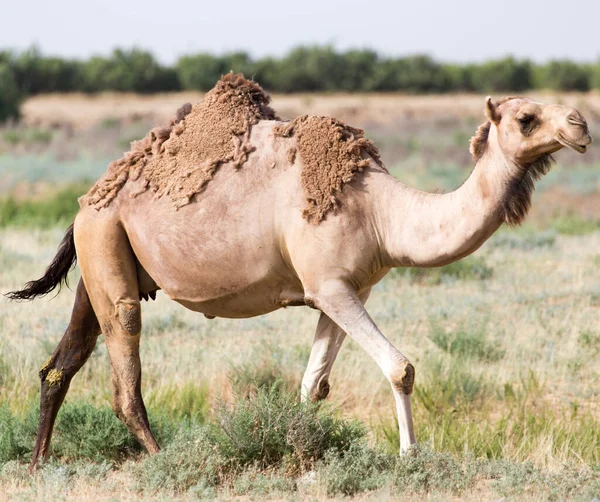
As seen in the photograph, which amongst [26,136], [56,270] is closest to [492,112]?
[56,270]

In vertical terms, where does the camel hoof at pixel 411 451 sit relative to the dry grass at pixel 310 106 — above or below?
above

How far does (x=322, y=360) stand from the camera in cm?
680

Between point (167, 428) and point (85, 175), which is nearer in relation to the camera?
point (167, 428)

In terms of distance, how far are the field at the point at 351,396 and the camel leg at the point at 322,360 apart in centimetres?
15

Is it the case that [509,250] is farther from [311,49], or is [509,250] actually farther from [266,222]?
[311,49]

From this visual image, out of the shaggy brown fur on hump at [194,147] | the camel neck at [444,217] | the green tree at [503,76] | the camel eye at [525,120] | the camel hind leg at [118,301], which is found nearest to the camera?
the camel eye at [525,120]

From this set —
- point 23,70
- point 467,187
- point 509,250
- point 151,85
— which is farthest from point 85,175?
point 151,85

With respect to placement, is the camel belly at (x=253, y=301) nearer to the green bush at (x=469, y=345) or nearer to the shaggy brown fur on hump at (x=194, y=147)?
the shaggy brown fur on hump at (x=194, y=147)

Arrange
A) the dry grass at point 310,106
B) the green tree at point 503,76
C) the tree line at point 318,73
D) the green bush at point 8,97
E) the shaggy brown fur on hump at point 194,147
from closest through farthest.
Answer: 1. the shaggy brown fur on hump at point 194,147
2. the green bush at point 8,97
3. the dry grass at point 310,106
4. the tree line at point 318,73
5. the green tree at point 503,76

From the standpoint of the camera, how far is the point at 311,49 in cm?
7238

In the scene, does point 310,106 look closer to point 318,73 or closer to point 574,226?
point 318,73

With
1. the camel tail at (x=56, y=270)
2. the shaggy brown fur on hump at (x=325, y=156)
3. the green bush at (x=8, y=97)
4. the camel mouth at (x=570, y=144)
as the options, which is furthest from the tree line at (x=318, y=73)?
the camel mouth at (x=570, y=144)

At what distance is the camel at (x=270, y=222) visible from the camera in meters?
6.02

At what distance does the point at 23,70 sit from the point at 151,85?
29.0ft
